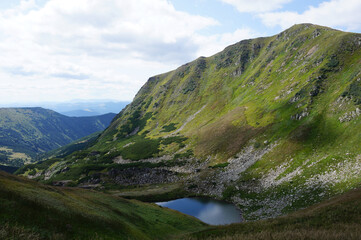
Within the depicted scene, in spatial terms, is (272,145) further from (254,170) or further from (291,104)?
(291,104)

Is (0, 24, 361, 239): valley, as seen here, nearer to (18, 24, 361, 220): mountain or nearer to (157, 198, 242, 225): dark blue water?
(18, 24, 361, 220): mountain

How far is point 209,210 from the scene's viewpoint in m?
71.6

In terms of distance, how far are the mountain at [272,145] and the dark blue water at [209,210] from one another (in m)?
3.36

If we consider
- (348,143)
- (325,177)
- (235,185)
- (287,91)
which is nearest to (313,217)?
(325,177)

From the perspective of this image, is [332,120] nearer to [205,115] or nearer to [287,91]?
[287,91]

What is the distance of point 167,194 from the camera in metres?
89.0

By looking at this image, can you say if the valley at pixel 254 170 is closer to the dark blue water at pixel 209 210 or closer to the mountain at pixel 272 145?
the mountain at pixel 272 145

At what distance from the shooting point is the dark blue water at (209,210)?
6306 cm

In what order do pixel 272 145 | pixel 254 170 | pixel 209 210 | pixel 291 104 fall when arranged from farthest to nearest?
pixel 291 104 → pixel 272 145 → pixel 254 170 → pixel 209 210

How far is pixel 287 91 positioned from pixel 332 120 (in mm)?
45345

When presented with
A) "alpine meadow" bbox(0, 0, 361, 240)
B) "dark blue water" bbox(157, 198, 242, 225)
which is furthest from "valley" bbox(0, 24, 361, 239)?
"dark blue water" bbox(157, 198, 242, 225)

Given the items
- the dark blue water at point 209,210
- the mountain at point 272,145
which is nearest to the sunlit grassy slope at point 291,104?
the mountain at point 272,145

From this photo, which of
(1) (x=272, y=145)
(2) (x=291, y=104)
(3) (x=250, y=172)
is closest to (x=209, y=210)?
(3) (x=250, y=172)

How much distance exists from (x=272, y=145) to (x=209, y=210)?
38.4m
